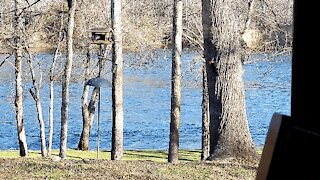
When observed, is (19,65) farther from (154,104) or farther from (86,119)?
(154,104)

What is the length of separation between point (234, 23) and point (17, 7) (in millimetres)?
7336

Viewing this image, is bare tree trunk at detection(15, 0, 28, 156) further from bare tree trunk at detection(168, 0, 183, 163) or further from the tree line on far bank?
bare tree trunk at detection(168, 0, 183, 163)

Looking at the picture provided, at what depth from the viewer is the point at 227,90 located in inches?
258

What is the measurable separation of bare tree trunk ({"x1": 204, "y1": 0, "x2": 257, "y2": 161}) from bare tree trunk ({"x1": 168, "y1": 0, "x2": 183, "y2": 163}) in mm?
3155

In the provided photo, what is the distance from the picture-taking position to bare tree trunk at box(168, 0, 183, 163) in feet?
32.2

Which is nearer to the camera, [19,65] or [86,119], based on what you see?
[19,65]

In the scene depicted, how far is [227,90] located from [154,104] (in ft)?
39.5

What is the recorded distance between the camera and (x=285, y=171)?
28.2 inches

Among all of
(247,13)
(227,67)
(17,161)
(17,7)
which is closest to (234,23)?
(227,67)

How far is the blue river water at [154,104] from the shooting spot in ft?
48.8

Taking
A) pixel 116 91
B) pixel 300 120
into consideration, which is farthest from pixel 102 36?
pixel 300 120

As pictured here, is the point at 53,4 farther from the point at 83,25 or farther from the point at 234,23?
the point at 234,23

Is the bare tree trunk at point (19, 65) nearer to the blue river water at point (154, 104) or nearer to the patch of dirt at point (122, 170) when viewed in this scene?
the blue river water at point (154, 104)

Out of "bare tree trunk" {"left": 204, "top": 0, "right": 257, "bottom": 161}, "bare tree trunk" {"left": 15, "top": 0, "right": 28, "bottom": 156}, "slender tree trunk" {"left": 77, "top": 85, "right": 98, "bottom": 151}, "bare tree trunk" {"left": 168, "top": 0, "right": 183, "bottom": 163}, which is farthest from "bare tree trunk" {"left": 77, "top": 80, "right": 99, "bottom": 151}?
"bare tree trunk" {"left": 204, "top": 0, "right": 257, "bottom": 161}
